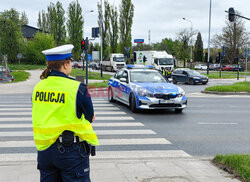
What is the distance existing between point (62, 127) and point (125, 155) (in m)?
3.51

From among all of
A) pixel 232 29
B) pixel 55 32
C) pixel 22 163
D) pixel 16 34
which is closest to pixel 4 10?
pixel 16 34

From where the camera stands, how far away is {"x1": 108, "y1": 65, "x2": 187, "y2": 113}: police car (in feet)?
35.7

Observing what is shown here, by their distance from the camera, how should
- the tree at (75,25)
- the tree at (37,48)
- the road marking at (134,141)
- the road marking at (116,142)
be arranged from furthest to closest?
the tree at (75,25) < the tree at (37,48) < the road marking at (134,141) < the road marking at (116,142)

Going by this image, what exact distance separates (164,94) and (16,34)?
44.9 metres

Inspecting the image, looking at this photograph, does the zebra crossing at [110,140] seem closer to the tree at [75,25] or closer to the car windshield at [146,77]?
the car windshield at [146,77]

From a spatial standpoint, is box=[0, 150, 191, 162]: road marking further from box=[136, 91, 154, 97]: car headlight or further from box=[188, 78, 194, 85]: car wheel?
box=[188, 78, 194, 85]: car wheel

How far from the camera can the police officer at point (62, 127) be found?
2.62 metres

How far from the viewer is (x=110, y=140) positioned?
7.20 m

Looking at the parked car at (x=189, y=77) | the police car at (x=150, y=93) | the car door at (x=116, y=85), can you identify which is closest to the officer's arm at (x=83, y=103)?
the police car at (x=150, y=93)

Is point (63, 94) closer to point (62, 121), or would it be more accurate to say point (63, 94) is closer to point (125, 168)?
point (62, 121)

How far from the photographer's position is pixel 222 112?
12.0 m

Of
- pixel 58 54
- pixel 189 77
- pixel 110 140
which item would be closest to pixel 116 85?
pixel 110 140

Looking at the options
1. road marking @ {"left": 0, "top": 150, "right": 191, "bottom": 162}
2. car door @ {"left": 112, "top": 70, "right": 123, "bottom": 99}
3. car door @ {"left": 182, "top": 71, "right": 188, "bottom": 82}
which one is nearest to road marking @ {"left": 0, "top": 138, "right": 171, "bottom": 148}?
road marking @ {"left": 0, "top": 150, "right": 191, "bottom": 162}

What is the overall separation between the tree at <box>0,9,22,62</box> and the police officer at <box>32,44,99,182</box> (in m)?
50.6
